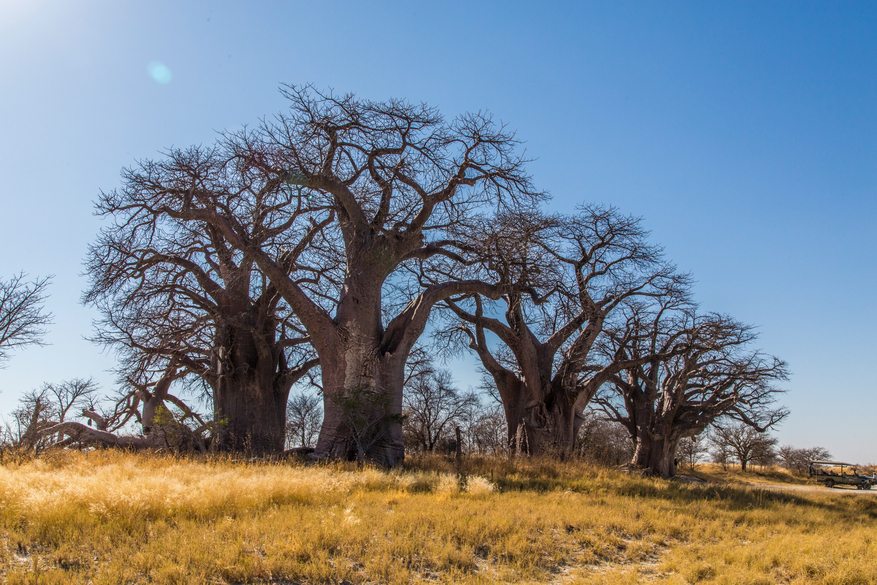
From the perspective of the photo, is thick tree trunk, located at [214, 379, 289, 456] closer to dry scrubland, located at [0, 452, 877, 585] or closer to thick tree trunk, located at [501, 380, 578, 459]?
dry scrubland, located at [0, 452, 877, 585]

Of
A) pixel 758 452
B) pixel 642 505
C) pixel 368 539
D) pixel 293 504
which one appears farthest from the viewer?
pixel 758 452

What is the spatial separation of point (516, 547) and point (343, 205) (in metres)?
8.92

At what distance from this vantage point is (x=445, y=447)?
55.9 feet

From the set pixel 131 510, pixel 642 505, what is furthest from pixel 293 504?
pixel 642 505

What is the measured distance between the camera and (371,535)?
14.7ft

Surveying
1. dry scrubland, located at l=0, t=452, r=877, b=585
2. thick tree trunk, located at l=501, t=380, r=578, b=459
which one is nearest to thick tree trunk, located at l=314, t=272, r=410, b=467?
dry scrubland, located at l=0, t=452, r=877, b=585

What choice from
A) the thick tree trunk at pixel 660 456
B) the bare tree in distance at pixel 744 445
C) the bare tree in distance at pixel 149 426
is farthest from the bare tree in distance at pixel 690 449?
the bare tree in distance at pixel 149 426

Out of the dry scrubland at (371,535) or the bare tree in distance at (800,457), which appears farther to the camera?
the bare tree in distance at (800,457)

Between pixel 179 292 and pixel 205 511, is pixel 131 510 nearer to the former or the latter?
pixel 205 511

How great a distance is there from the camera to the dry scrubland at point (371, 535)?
3711 mm

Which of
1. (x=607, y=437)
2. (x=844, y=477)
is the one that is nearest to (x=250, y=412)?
(x=607, y=437)

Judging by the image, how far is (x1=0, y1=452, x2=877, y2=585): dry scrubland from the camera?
371 centimetres

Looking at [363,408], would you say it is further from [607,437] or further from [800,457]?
[800,457]

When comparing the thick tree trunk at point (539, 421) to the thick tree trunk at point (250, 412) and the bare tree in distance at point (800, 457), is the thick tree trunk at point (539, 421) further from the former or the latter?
the bare tree in distance at point (800, 457)
